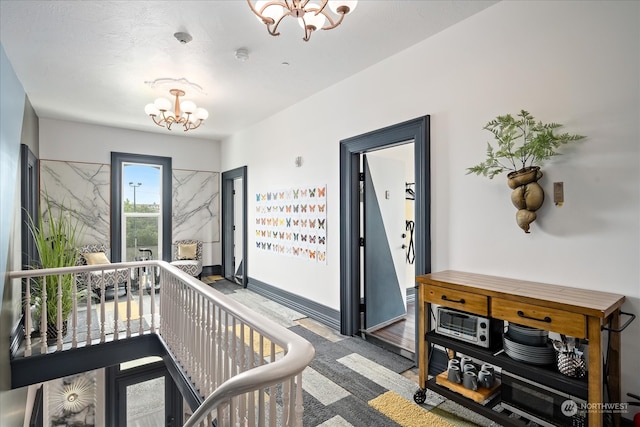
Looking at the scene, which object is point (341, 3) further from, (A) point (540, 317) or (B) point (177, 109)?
(B) point (177, 109)

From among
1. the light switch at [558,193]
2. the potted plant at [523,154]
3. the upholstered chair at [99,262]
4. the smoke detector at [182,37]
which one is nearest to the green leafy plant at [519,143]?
the potted plant at [523,154]

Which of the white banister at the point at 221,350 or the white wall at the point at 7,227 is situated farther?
the white wall at the point at 7,227

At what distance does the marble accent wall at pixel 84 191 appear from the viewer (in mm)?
5270

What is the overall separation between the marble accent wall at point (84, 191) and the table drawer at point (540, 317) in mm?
6168

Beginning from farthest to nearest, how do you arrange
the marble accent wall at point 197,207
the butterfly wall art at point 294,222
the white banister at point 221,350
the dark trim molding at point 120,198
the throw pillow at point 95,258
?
the marble accent wall at point 197,207 → the dark trim molding at point 120,198 → the throw pillow at point 95,258 → the butterfly wall art at point 294,222 → the white banister at point 221,350

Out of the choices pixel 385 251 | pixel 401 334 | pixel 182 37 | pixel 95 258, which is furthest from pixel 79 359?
pixel 385 251

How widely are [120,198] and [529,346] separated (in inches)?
250

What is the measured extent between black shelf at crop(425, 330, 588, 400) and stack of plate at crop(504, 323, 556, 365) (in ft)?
0.10

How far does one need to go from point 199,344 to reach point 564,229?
101 inches

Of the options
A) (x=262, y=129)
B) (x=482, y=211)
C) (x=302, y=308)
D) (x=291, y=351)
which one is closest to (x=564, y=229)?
(x=482, y=211)

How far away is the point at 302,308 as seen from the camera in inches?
171

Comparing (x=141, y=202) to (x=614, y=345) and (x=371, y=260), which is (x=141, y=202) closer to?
(x=371, y=260)

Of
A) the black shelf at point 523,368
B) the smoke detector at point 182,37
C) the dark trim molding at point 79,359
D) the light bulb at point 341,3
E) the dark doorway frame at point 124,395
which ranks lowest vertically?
the dark doorway frame at point 124,395

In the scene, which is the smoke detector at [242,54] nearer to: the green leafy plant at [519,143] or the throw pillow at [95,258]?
the green leafy plant at [519,143]
